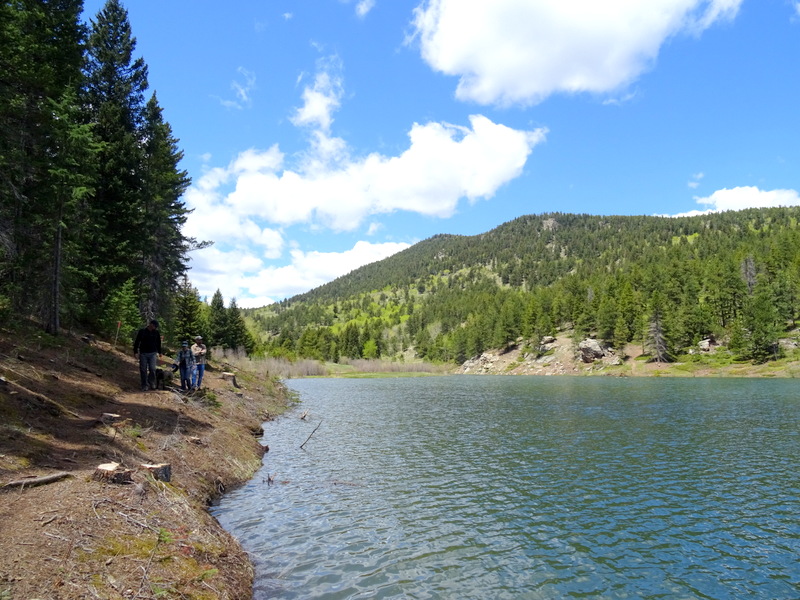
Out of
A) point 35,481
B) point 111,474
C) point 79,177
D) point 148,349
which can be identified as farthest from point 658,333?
point 35,481

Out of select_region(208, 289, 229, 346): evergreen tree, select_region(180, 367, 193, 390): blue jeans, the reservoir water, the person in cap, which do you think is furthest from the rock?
the person in cap

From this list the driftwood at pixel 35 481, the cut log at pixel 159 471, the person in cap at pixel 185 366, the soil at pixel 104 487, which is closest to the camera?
the soil at pixel 104 487

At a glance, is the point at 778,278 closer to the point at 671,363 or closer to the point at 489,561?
the point at 671,363

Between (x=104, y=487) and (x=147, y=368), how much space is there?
12.9 meters

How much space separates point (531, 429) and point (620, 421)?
7.32 meters

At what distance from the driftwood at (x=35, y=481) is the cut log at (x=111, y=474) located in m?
0.57

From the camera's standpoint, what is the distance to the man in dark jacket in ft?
64.2

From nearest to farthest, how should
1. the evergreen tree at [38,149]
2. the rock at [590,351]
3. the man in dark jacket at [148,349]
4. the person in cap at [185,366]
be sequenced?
1. the evergreen tree at [38,149]
2. the man in dark jacket at [148,349]
3. the person in cap at [185,366]
4. the rock at [590,351]

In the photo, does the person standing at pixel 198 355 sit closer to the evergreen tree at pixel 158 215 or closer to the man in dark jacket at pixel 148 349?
the man in dark jacket at pixel 148 349

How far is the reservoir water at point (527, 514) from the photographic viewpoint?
9539mm

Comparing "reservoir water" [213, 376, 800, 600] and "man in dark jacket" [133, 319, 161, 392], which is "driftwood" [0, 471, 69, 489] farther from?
"man in dark jacket" [133, 319, 161, 392]

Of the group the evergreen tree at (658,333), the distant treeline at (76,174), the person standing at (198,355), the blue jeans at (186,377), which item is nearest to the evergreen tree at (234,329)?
the distant treeline at (76,174)

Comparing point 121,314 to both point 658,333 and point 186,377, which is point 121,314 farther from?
point 658,333

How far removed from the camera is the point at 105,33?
32.8 metres
